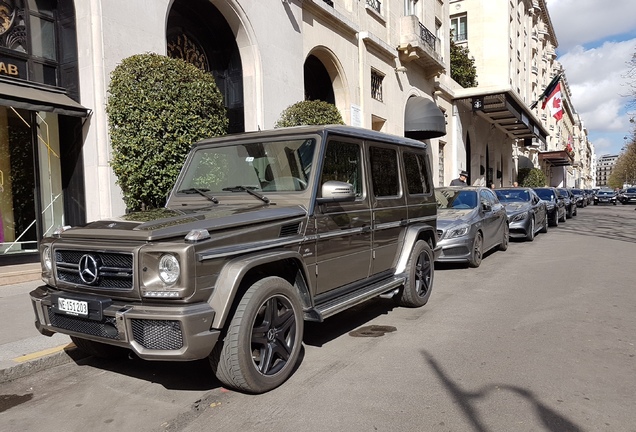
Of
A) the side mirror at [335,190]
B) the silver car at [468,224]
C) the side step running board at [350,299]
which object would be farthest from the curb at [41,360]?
the silver car at [468,224]

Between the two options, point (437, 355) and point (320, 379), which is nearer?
point (320, 379)

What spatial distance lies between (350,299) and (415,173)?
8.16ft

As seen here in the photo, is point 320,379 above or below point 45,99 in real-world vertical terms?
below

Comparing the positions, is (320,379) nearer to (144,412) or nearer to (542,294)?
(144,412)

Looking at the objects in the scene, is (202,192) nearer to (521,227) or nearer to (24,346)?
(24,346)

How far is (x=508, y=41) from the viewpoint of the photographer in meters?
37.1

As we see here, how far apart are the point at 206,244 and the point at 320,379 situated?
1.53m

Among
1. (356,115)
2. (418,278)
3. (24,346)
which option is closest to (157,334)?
(24,346)

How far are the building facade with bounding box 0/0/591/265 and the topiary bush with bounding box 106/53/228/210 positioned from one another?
3.48ft

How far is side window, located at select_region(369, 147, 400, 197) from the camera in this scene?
5309 millimetres

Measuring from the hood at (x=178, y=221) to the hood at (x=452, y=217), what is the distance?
5551 mm

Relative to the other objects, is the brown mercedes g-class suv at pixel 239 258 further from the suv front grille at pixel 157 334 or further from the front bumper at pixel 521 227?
the front bumper at pixel 521 227

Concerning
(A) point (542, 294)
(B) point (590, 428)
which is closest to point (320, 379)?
(B) point (590, 428)

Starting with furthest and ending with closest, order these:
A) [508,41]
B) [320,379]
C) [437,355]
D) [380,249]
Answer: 1. [508,41]
2. [380,249]
3. [437,355]
4. [320,379]
